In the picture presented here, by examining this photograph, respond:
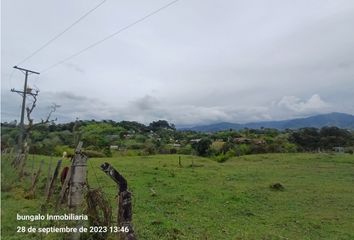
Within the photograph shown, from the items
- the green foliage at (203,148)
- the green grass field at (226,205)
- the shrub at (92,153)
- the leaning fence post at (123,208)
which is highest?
the green foliage at (203,148)

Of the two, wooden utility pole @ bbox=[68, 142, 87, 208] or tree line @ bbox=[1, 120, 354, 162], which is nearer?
wooden utility pole @ bbox=[68, 142, 87, 208]

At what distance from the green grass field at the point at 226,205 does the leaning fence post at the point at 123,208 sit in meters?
2.25

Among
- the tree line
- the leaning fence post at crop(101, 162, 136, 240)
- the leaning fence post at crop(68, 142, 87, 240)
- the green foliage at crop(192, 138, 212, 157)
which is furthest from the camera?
the green foliage at crop(192, 138, 212, 157)

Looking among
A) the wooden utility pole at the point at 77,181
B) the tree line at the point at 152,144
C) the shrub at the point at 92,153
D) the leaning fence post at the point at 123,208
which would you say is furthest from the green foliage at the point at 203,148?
the leaning fence post at the point at 123,208

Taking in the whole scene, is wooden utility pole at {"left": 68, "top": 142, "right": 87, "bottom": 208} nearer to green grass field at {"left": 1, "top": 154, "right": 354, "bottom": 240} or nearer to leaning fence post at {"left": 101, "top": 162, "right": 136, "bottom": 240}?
green grass field at {"left": 1, "top": 154, "right": 354, "bottom": 240}

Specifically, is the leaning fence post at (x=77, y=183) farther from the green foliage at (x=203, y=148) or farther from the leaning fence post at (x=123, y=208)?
the green foliage at (x=203, y=148)

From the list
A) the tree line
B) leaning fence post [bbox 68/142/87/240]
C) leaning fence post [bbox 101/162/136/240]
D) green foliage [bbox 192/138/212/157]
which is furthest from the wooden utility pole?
green foliage [bbox 192/138/212/157]

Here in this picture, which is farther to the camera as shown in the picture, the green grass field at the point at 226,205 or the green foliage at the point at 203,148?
the green foliage at the point at 203,148

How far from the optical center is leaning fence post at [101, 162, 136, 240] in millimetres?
5633

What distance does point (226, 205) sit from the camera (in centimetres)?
1362

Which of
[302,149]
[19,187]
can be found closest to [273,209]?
[19,187]

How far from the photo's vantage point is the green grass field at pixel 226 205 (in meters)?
9.50

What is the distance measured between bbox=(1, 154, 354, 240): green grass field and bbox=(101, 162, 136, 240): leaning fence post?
7.37ft

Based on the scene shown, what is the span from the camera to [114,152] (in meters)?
47.3
